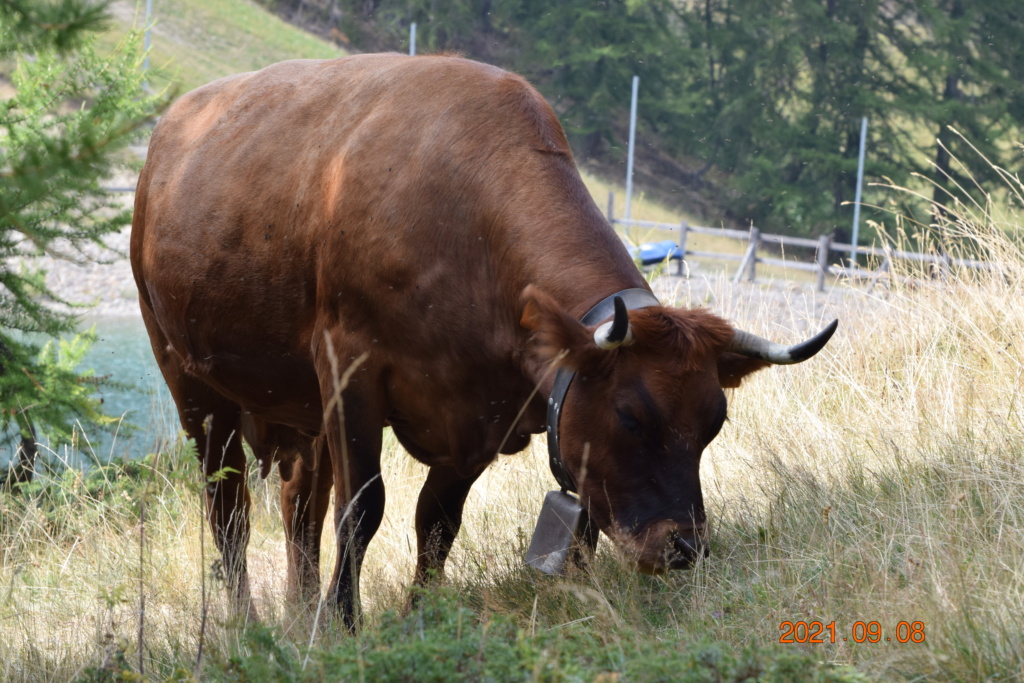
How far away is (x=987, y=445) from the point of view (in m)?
4.40

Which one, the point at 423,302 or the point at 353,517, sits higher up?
the point at 423,302

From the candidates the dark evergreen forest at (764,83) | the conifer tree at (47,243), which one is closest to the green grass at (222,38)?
the dark evergreen forest at (764,83)

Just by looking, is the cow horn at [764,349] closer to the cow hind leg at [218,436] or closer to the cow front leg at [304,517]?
the cow front leg at [304,517]

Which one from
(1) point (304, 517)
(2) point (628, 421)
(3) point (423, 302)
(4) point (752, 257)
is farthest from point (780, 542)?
(4) point (752, 257)

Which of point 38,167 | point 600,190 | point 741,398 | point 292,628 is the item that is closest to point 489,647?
point 292,628

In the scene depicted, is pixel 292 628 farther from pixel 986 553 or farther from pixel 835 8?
pixel 835 8

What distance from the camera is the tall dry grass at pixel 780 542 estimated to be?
306cm

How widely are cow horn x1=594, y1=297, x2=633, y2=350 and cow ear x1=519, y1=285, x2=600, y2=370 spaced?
0.06 metres

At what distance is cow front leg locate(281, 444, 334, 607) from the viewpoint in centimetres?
511

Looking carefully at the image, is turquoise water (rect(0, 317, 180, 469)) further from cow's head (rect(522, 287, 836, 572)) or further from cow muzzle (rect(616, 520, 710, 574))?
cow muzzle (rect(616, 520, 710, 574))

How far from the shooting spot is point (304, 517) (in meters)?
5.52

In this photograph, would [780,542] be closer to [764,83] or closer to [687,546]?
[687,546]

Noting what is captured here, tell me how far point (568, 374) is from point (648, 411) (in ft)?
1.02

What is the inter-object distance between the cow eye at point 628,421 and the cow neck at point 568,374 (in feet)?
0.73
